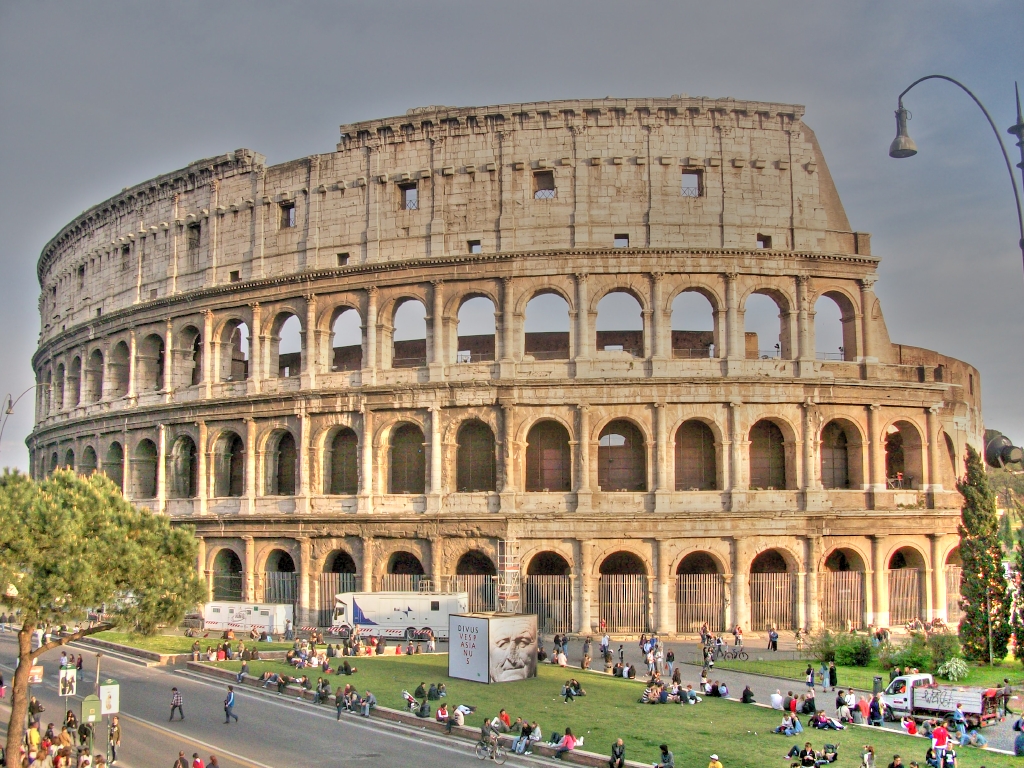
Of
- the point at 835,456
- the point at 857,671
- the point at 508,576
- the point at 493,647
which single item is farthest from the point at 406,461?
the point at 857,671

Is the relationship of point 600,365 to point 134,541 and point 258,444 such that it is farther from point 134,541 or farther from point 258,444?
point 134,541

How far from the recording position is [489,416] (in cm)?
3569

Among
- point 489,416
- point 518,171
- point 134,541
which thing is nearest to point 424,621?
point 489,416

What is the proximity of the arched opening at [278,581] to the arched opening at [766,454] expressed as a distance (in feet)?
61.6

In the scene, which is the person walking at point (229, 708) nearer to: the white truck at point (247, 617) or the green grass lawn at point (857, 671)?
the white truck at point (247, 617)

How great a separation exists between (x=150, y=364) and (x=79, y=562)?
26.1 metres

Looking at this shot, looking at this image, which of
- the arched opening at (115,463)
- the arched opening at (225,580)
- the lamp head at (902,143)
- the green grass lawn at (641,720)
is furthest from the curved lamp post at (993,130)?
the arched opening at (115,463)

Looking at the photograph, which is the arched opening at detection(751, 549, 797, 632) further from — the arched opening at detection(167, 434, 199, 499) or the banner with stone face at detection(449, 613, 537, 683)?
the arched opening at detection(167, 434, 199, 499)

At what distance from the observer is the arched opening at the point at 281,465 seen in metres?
39.9

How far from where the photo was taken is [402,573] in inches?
1486

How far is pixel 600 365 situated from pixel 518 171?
820 centimetres

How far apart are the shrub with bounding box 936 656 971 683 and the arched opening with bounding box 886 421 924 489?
10.9 meters

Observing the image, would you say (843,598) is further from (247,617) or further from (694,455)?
(247,617)

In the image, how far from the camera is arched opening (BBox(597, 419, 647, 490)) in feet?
119
